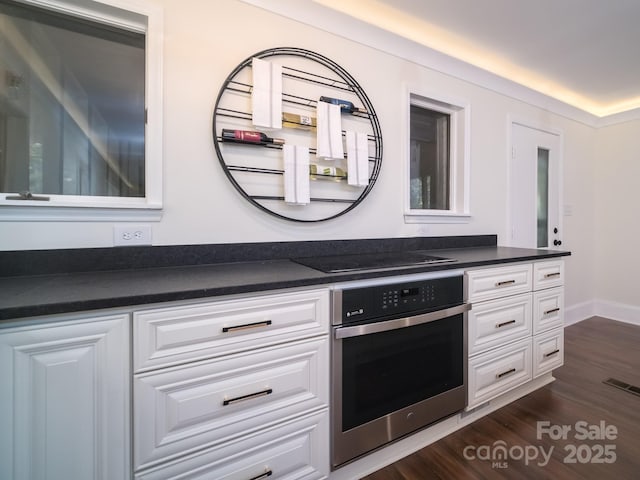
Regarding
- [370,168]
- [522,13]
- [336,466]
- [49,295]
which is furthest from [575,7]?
[49,295]

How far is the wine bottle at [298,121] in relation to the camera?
5.21 ft

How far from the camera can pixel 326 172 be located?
170cm

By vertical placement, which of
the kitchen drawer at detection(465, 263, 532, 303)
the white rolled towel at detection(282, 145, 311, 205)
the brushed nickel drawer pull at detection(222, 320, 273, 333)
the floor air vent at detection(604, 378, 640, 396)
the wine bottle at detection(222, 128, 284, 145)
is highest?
the wine bottle at detection(222, 128, 284, 145)

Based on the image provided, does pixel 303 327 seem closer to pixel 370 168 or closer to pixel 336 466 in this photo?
pixel 336 466

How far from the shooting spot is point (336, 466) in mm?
1223

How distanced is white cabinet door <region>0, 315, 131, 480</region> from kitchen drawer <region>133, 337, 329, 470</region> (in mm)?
61

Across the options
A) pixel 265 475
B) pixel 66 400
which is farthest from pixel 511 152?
pixel 66 400

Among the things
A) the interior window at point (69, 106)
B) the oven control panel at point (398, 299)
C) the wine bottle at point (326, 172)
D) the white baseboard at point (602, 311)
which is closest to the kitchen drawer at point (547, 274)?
the oven control panel at point (398, 299)

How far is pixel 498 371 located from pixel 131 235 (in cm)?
207

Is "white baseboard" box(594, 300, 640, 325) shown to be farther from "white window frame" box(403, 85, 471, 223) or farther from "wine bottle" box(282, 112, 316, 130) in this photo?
"wine bottle" box(282, 112, 316, 130)

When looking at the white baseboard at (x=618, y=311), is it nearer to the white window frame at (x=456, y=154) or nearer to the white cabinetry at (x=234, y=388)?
the white window frame at (x=456, y=154)

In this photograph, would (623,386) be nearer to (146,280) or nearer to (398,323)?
(398,323)

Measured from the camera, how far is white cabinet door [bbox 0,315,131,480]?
763mm

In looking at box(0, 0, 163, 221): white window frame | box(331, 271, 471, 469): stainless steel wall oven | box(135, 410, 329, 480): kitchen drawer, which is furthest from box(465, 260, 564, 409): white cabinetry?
box(0, 0, 163, 221): white window frame
